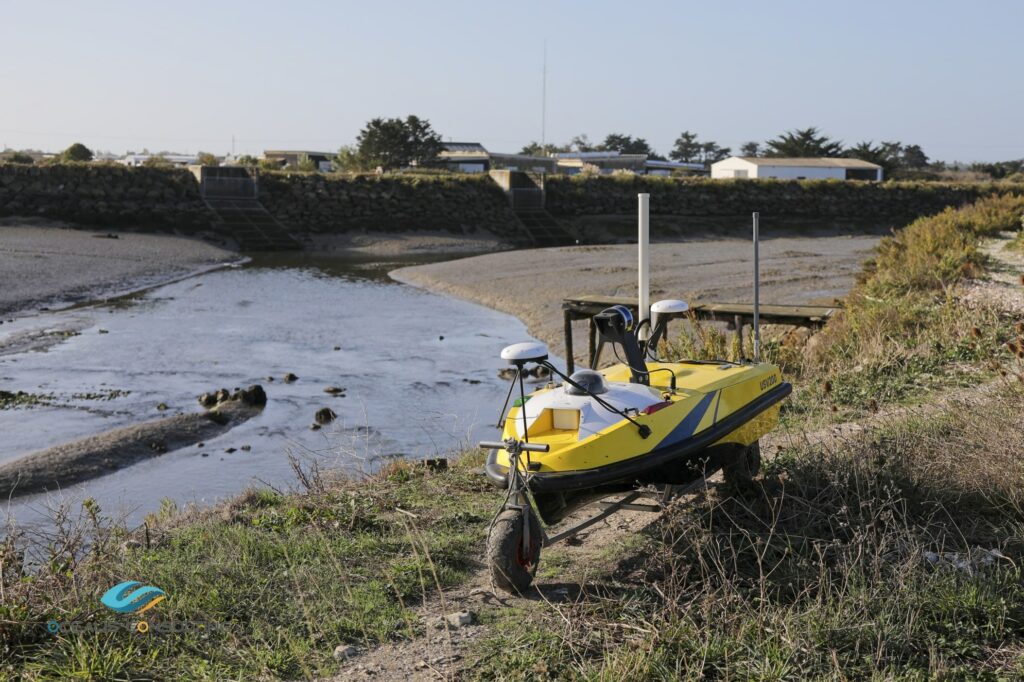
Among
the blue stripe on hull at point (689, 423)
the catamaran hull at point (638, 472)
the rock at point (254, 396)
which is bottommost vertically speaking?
the rock at point (254, 396)

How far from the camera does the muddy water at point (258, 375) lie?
1130cm

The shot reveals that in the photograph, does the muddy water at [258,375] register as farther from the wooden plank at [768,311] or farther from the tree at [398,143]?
the tree at [398,143]

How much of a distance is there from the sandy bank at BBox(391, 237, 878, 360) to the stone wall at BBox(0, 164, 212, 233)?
37.0 ft

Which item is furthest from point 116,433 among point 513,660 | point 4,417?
point 513,660

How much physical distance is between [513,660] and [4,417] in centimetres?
1037

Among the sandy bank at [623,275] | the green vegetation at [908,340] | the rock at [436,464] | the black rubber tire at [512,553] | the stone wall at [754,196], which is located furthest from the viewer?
the stone wall at [754,196]

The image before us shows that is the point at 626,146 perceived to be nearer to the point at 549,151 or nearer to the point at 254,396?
the point at 549,151

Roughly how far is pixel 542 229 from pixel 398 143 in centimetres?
2223

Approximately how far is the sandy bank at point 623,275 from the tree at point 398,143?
28.1 meters

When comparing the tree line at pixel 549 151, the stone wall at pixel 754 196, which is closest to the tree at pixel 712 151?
the tree line at pixel 549 151

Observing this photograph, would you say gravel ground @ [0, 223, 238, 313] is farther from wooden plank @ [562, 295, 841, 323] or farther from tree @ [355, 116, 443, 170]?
tree @ [355, 116, 443, 170]

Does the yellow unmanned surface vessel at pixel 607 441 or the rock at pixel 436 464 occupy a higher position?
the yellow unmanned surface vessel at pixel 607 441

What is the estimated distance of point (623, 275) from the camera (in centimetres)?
2984

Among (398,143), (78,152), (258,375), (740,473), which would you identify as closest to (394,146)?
(398,143)
